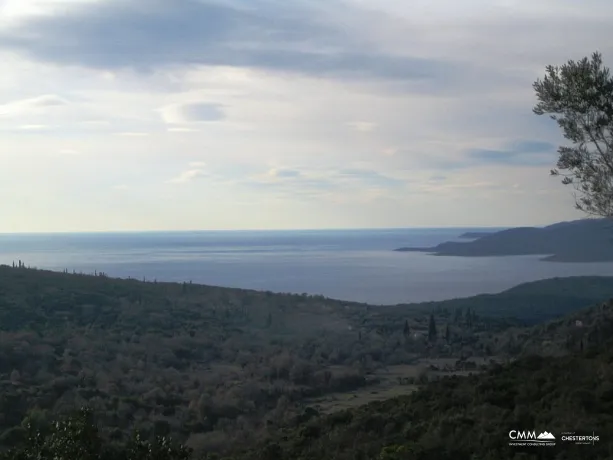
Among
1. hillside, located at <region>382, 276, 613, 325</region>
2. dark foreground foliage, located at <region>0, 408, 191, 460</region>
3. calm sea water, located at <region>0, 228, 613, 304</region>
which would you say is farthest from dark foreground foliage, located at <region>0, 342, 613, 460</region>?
calm sea water, located at <region>0, 228, 613, 304</region>

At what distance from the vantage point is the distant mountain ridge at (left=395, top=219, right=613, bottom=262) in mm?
112500

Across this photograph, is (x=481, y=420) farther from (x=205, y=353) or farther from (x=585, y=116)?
(x=205, y=353)

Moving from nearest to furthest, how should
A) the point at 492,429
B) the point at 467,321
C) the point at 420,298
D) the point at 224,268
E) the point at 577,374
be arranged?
the point at 492,429 → the point at 577,374 → the point at 467,321 → the point at 420,298 → the point at 224,268

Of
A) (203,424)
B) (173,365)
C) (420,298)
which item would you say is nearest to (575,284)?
(420,298)

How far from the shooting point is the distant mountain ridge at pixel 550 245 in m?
112

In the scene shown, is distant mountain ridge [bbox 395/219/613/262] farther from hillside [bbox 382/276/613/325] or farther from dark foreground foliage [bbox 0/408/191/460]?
dark foreground foliage [bbox 0/408/191/460]

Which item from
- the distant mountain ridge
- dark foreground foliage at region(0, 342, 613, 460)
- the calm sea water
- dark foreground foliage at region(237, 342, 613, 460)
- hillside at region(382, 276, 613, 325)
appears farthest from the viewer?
the distant mountain ridge

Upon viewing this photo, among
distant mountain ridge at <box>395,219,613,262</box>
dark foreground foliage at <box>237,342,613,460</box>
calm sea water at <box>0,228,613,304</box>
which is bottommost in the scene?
calm sea water at <box>0,228,613,304</box>

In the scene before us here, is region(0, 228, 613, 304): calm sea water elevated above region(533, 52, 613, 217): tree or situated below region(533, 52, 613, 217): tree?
below

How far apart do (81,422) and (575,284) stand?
7298cm

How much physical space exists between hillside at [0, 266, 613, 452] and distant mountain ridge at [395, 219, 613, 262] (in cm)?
4850

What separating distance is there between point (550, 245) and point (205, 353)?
116 metres

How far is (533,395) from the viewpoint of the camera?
40.9ft

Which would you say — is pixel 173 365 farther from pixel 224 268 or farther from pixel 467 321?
pixel 224 268
